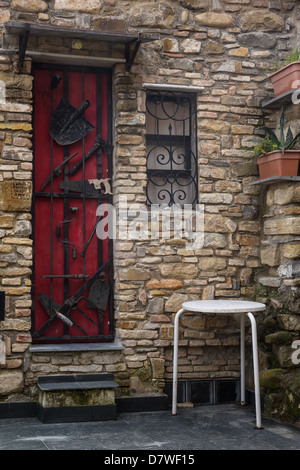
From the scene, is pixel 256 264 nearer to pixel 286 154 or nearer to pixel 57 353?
pixel 286 154

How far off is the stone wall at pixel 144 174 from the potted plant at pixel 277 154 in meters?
0.23

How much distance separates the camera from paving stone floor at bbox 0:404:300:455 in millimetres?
4082

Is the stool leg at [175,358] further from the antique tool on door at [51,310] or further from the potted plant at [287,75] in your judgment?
the potted plant at [287,75]

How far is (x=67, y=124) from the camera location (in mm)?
5285

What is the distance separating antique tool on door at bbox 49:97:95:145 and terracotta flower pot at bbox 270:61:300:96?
164 cm

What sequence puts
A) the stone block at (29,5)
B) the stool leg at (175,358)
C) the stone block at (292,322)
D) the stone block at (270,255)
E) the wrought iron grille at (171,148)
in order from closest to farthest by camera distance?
the stool leg at (175,358)
the stone block at (292,322)
the stone block at (29,5)
the stone block at (270,255)
the wrought iron grille at (171,148)

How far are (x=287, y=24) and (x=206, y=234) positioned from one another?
208 centimetres

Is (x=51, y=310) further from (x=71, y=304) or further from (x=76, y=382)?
(x=76, y=382)

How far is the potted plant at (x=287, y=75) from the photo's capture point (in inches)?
200

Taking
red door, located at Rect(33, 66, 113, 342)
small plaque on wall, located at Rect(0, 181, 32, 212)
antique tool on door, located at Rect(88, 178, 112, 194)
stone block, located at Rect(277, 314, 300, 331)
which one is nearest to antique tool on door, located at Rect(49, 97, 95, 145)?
red door, located at Rect(33, 66, 113, 342)

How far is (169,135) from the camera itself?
18.2ft

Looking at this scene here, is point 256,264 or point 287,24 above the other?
point 287,24

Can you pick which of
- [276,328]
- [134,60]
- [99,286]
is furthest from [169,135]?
[276,328]

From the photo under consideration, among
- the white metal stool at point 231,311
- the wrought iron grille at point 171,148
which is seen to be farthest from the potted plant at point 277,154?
the white metal stool at point 231,311
